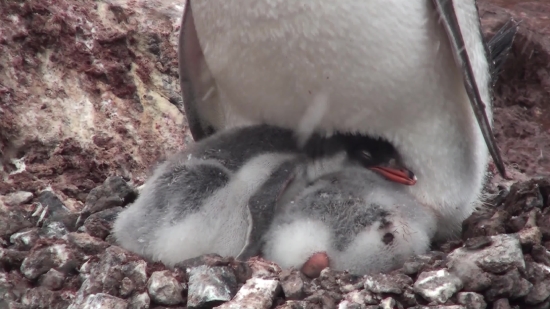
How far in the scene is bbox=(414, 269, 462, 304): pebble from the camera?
5.11 feet

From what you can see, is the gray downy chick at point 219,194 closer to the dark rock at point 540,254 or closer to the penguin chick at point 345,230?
the penguin chick at point 345,230

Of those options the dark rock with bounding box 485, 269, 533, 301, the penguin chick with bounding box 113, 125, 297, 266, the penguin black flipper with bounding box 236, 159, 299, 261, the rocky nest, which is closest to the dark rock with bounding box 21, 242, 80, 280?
the rocky nest

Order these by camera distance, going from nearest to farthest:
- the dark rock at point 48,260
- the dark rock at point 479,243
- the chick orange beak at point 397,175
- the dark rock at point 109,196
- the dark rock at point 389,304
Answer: the dark rock at point 389,304
the dark rock at point 479,243
the dark rock at point 48,260
the chick orange beak at point 397,175
the dark rock at point 109,196

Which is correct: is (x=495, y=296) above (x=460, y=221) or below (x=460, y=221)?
above

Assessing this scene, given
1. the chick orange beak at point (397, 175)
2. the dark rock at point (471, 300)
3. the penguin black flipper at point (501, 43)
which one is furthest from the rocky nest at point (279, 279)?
the penguin black flipper at point (501, 43)

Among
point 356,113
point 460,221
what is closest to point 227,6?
point 356,113

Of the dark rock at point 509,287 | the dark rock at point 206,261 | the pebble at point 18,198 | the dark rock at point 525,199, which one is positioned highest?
the dark rock at point 206,261

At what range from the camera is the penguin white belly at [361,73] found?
1.76 metres

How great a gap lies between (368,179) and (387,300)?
37 centimetres

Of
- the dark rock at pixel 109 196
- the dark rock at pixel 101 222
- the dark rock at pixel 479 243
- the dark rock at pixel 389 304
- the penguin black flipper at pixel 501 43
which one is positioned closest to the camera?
the dark rock at pixel 389 304

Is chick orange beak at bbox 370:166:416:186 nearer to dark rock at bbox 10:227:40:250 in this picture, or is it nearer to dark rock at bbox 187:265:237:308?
dark rock at bbox 187:265:237:308

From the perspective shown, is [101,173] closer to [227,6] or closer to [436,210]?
[227,6]

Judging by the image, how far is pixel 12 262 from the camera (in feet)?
6.00

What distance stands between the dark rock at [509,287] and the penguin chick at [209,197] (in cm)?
45
